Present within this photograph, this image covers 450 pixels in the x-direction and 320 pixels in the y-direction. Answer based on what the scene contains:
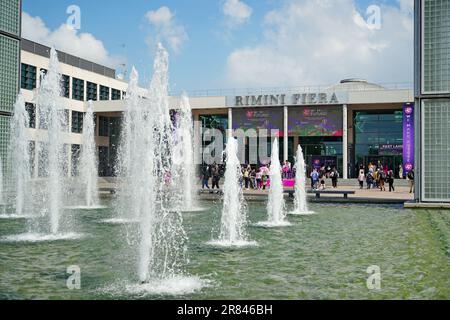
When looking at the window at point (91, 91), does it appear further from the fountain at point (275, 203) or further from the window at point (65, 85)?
the fountain at point (275, 203)

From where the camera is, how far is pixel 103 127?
2147 inches

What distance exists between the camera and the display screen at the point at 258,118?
4493cm

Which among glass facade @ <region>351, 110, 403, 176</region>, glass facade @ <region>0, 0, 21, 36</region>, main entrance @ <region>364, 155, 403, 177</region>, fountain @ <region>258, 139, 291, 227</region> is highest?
glass facade @ <region>0, 0, 21, 36</region>

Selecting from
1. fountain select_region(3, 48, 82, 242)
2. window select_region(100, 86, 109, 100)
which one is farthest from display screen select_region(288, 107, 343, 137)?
fountain select_region(3, 48, 82, 242)

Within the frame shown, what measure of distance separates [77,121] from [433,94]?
3984cm

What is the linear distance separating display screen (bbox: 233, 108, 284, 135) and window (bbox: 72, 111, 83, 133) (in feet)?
51.8

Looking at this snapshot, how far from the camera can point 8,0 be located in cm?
1786

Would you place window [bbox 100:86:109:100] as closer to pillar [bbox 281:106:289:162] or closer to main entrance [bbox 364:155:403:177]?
pillar [bbox 281:106:289:162]

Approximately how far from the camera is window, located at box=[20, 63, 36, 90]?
1660 inches

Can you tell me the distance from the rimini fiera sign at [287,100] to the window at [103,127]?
15.4m

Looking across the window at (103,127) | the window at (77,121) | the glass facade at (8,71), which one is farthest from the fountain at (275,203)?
the window at (103,127)
